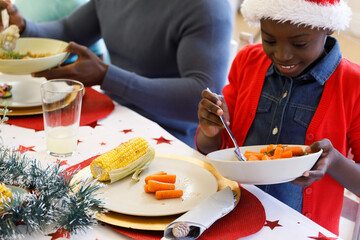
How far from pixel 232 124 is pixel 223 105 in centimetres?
21

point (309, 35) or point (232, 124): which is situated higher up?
point (309, 35)

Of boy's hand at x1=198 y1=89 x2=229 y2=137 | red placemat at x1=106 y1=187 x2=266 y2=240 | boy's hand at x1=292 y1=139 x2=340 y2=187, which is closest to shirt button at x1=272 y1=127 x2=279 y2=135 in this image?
boy's hand at x1=198 y1=89 x2=229 y2=137

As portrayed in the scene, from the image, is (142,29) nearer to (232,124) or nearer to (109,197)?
(232,124)

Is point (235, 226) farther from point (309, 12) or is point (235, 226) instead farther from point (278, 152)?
point (309, 12)

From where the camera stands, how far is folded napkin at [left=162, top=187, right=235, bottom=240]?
0.69 metres

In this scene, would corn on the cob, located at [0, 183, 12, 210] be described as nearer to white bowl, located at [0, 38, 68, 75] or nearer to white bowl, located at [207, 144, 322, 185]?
white bowl, located at [207, 144, 322, 185]

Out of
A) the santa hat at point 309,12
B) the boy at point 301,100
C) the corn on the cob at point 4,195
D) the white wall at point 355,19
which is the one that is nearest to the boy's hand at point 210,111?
the boy at point 301,100

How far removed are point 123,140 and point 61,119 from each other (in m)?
0.19

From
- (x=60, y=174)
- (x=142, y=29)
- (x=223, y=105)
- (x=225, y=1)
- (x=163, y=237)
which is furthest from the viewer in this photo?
(x=142, y=29)

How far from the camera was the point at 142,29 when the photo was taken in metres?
1.69

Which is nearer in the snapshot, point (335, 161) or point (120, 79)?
point (335, 161)

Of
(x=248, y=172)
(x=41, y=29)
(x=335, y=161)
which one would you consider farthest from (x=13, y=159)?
(x=41, y=29)

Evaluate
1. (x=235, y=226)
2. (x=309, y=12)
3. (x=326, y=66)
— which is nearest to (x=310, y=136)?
(x=326, y=66)

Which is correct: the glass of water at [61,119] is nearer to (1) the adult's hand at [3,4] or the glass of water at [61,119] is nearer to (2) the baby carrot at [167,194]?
(2) the baby carrot at [167,194]
